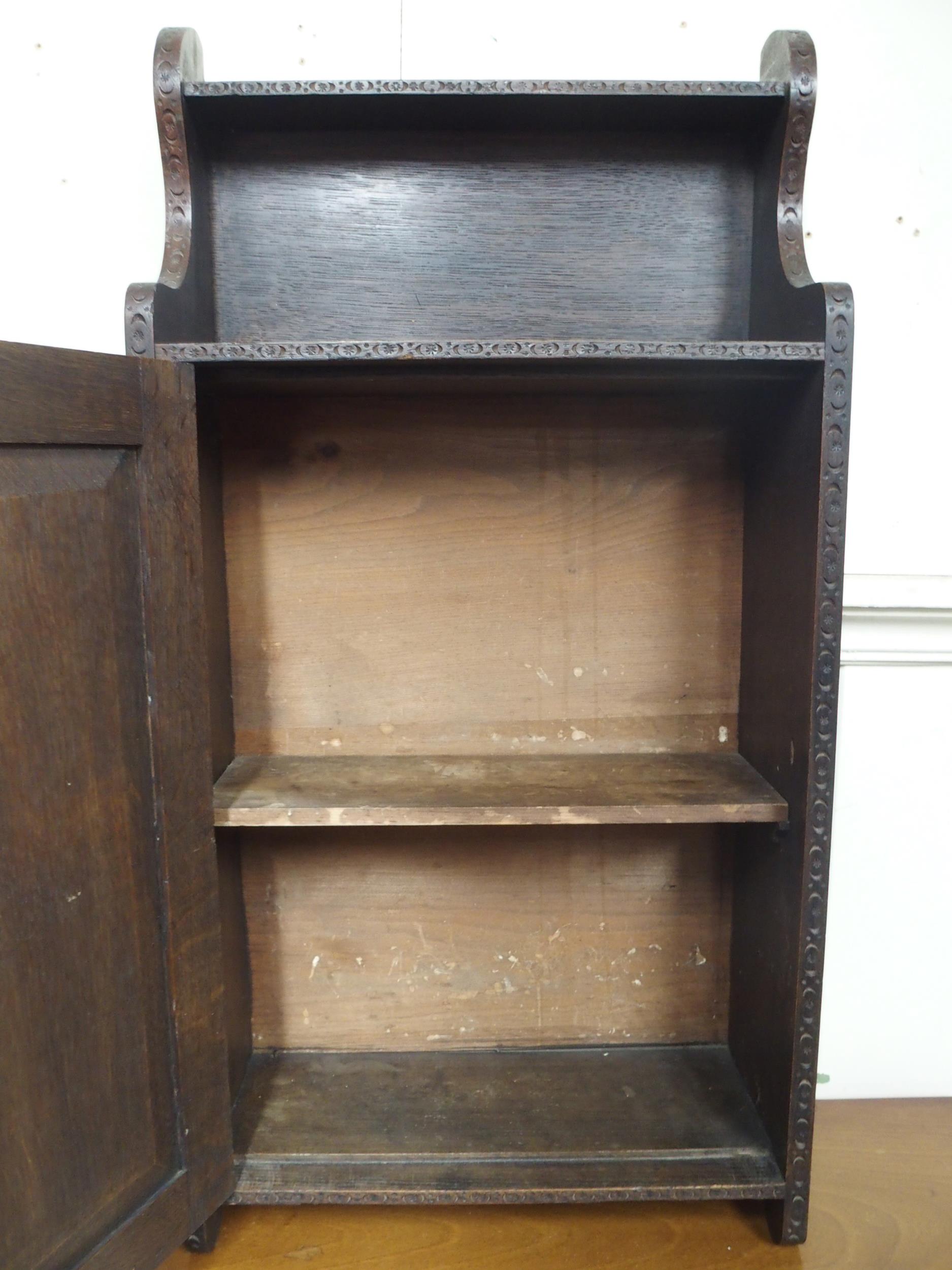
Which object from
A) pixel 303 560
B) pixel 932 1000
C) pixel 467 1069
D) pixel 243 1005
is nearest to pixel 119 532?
pixel 303 560

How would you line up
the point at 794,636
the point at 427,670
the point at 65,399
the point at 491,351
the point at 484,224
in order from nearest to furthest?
the point at 65,399 → the point at 491,351 → the point at 794,636 → the point at 484,224 → the point at 427,670

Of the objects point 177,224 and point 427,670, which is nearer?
point 177,224

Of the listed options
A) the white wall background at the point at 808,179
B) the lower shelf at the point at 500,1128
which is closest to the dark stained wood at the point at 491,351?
the white wall background at the point at 808,179

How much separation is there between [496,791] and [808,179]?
897mm

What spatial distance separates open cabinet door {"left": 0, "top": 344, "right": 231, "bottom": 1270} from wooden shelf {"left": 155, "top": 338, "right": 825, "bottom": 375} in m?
0.05

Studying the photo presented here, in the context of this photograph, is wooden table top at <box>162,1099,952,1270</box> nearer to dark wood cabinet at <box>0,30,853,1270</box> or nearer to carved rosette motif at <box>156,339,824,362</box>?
dark wood cabinet at <box>0,30,853,1270</box>

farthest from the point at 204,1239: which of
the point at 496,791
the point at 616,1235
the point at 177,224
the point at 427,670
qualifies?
the point at 177,224

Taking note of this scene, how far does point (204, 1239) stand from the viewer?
1047 mm

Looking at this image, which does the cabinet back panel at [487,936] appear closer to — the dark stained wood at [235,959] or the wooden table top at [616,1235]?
the dark stained wood at [235,959]

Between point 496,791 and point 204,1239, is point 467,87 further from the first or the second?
point 204,1239

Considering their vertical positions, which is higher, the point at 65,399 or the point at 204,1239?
the point at 65,399

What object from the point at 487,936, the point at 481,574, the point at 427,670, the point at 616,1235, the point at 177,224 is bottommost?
the point at 616,1235

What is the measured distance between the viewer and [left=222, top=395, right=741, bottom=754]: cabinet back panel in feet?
3.88

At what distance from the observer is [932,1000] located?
1.35 meters
